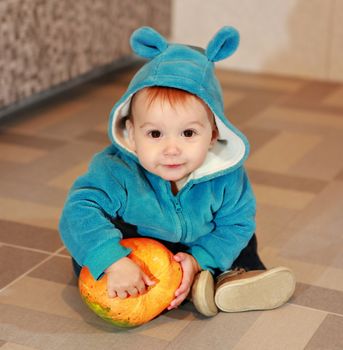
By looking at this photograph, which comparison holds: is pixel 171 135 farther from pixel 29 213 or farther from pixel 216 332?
pixel 29 213

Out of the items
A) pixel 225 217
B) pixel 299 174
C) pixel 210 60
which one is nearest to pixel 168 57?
pixel 210 60

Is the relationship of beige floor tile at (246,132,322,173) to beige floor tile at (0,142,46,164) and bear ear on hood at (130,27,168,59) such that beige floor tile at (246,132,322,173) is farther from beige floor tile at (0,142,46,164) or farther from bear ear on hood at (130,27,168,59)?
bear ear on hood at (130,27,168,59)

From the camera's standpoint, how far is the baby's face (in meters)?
1.42

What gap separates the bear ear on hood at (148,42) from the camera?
1.48 m

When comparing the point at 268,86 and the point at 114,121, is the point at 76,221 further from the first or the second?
the point at 268,86

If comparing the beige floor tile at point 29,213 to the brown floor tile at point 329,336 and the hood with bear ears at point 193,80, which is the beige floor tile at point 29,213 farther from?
the brown floor tile at point 329,336

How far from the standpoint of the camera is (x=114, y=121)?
4.95 ft

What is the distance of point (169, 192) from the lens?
150 cm

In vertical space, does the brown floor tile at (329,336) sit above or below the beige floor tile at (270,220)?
above

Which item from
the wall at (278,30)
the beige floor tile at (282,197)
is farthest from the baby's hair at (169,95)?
the wall at (278,30)

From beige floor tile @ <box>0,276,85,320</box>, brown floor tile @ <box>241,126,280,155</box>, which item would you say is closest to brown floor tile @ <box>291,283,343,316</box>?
beige floor tile @ <box>0,276,85,320</box>

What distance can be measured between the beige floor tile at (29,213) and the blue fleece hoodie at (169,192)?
42cm

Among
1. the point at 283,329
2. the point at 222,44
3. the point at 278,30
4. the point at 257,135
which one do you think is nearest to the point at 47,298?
the point at 283,329

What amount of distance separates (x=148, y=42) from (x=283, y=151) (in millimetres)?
1072
